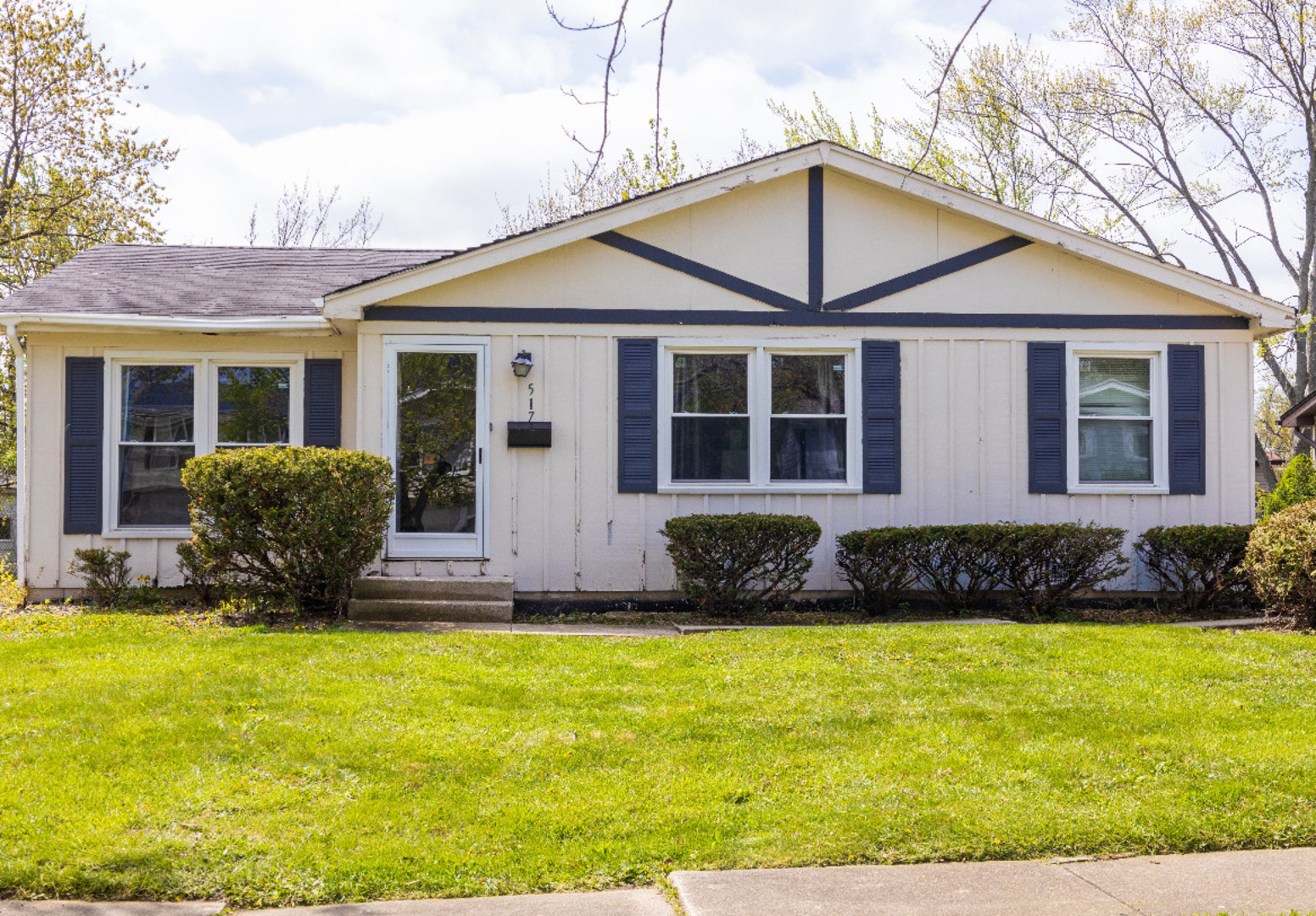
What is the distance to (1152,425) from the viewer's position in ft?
31.5

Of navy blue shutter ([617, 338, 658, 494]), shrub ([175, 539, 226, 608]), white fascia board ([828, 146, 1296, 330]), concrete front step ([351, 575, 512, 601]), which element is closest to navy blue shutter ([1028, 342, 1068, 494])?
white fascia board ([828, 146, 1296, 330])

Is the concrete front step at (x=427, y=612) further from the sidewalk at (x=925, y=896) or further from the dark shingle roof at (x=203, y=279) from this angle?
the sidewalk at (x=925, y=896)

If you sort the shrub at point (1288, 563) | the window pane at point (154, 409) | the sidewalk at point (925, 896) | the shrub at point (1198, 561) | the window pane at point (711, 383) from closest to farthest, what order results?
the sidewalk at point (925, 896), the shrub at point (1288, 563), the shrub at point (1198, 561), the window pane at point (711, 383), the window pane at point (154, 409)

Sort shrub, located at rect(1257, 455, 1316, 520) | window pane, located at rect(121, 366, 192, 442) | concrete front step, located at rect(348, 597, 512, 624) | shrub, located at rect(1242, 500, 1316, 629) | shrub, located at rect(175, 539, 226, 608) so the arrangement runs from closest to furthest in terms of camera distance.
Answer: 1. shrub, located at rect(1242, 500, 1316, 629)
2. shrub, located at rect(175, 539, 226, 608)
3. concrete front step, located at rect(348, 597, 512, 624)
4. window pane, located at rect(121, 366, 192, 442)
5. shrub, located at rect(1257, 455, 1316, 520)

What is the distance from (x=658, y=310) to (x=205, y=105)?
5.00 metres

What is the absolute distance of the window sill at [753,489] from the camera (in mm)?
9273

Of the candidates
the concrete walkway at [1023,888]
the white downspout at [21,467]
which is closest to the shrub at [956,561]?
the concrete walkway at [1023,888]

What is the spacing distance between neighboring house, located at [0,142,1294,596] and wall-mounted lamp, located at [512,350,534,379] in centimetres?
9

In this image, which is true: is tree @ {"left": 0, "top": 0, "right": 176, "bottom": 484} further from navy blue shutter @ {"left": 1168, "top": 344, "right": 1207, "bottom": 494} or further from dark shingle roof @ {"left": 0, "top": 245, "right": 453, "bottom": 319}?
navy blue shutter @ {"left": 1168, "top": 344, "right": 1207, "bottom": 494}

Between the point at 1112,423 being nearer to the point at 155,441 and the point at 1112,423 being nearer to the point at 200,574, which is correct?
the point at 200,574

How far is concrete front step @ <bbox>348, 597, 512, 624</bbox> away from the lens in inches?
330

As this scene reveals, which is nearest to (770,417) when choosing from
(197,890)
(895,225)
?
(895,225)

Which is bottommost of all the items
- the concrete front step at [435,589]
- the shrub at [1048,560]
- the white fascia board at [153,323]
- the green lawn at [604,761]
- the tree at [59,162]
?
the green lawn at [604,761]

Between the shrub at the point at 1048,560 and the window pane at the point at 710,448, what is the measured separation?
7.44 ft
